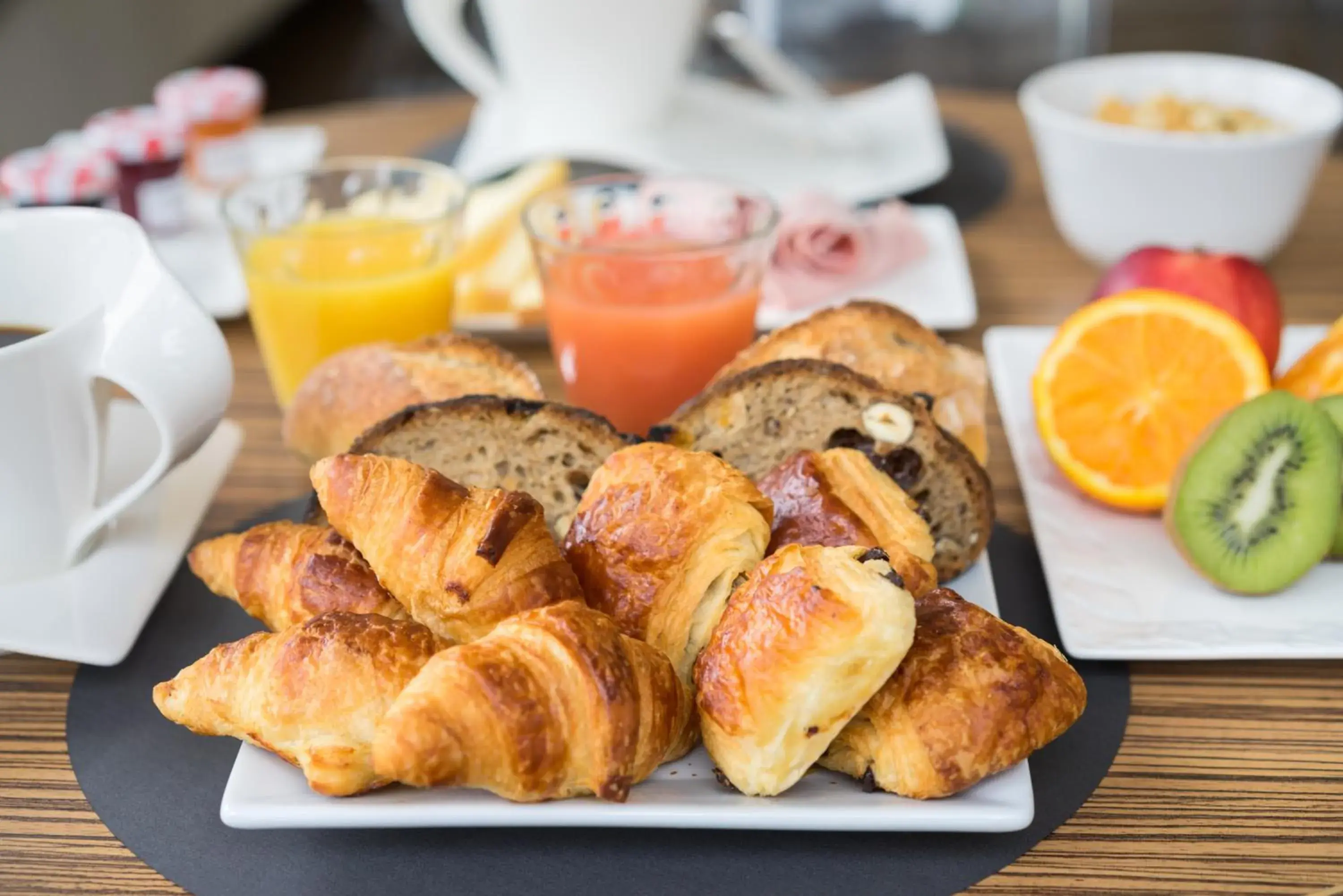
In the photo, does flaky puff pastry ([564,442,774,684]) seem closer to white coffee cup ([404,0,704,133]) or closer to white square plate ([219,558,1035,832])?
white square plate ([219,558,1035,832])

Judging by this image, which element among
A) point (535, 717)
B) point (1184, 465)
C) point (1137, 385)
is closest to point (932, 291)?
point (1137, 385)

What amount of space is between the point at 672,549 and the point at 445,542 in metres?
0.17

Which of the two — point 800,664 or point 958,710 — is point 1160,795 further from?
point 800,664

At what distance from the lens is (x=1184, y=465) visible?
48.5 inches

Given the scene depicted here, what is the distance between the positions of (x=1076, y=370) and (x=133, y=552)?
97 cm

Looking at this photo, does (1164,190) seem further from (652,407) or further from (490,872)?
(490,872)

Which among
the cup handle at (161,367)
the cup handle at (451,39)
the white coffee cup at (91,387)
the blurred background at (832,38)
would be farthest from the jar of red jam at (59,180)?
the blurred background at (832,38)

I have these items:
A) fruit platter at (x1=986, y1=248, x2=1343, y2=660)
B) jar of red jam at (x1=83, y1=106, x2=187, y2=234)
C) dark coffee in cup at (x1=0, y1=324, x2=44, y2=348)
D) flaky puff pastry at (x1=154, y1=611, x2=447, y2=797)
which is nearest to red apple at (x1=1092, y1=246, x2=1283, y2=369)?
fruit platter at (x1=986, y1=248, x2=1343, y2=660)

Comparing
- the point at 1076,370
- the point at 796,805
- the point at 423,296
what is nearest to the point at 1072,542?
the point at 1076,370

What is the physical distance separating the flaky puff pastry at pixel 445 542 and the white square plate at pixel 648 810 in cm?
14

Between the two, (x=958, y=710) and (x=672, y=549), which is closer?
(x=958, y=710)

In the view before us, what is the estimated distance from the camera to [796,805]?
0.88m

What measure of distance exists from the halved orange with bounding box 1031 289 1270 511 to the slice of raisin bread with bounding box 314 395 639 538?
0.49 m

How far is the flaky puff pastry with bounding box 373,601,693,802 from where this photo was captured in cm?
84
